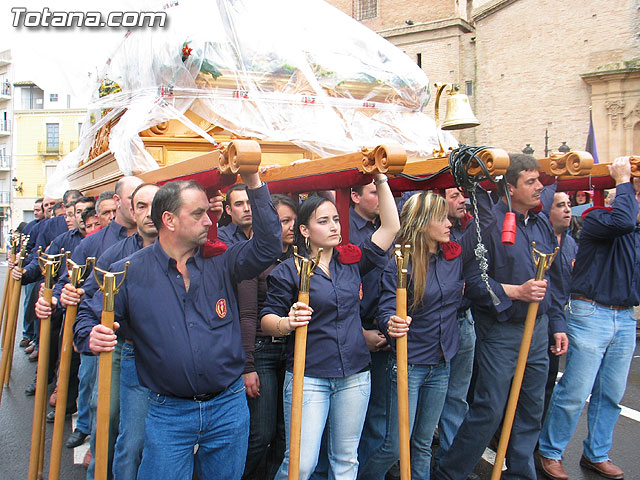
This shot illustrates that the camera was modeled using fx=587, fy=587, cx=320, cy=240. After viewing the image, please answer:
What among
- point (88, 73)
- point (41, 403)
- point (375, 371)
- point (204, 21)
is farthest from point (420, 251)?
point (88, 73)

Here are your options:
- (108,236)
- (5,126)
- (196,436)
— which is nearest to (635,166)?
(196,436)

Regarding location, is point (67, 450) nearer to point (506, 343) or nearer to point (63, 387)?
point (63, 387)

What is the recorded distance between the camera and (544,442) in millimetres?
4141

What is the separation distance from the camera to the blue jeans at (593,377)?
13.1 feet

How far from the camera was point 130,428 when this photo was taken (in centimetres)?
307

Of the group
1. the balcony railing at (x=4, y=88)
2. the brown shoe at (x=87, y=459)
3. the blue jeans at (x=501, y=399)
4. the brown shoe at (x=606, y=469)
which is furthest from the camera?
the balcony railing at (x=4, y=88)

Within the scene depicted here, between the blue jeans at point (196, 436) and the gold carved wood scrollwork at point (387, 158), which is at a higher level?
the gold carved wood scrollwork at point (387, 158)

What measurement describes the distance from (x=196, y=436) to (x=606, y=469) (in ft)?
9.74

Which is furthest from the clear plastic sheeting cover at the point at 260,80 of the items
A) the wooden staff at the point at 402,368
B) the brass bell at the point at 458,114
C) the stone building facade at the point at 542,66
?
the stone building facade at the point at 542,66

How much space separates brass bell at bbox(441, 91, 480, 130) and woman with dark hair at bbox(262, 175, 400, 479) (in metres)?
1.85

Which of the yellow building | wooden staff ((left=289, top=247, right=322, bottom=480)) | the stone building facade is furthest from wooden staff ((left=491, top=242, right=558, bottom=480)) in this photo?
the yellow building

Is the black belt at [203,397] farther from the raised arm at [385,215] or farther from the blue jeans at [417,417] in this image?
the raised arm at [385,215]

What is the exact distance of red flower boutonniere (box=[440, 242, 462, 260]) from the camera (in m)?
3.36

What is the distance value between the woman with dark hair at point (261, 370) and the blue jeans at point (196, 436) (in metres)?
0.58
